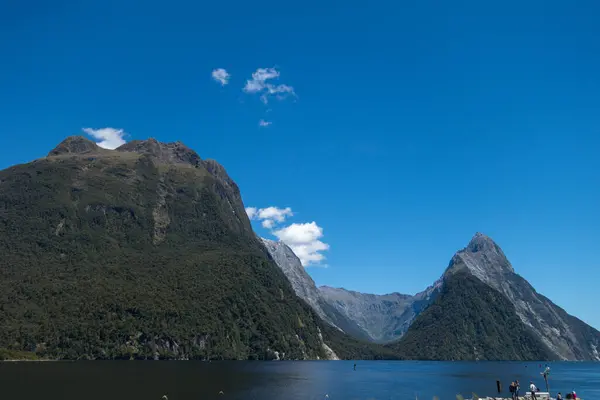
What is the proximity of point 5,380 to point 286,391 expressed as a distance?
62.6 metres

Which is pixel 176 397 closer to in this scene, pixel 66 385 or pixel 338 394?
pixel 66 385

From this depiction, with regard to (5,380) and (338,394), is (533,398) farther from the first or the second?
(5,380)

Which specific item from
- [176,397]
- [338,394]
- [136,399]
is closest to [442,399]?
[338,394]

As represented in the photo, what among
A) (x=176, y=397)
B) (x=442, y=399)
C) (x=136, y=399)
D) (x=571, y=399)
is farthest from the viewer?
(x=442, y=399)

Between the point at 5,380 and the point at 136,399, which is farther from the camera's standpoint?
the point at 5,380

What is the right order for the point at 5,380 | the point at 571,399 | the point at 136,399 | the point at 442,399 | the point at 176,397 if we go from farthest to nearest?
the point at 5,380 → the point at 442,399 → the point at 176,397 → the point at 136,399 → the point at 571,399

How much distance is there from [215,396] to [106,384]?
30.5 meters

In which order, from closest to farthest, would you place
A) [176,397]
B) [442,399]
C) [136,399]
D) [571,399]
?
1. [571,399]
2. [136,399]
3. [176,397]
4. [442,399]

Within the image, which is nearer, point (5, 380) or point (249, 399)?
point (249, 399)

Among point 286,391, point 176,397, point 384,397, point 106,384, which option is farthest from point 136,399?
point 384,397

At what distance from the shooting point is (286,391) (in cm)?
11812

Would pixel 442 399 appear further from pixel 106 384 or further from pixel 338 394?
pixel 106 384

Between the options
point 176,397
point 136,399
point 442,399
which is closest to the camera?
point 136,399

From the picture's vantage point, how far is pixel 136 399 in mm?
85938
